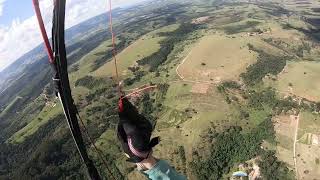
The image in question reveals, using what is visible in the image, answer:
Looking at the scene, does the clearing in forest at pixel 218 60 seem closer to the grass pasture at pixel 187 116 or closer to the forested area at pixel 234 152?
the grass pasture at pixel 187 116

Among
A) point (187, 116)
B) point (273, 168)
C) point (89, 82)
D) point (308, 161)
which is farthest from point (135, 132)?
point (89, 82)

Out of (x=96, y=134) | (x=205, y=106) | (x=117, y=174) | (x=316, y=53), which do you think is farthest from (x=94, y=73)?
(x=316, y=53)

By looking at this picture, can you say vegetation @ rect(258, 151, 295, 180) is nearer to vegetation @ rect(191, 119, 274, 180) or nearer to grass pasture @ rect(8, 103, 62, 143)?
vegetation @ rect(191, 119, 274, 180)

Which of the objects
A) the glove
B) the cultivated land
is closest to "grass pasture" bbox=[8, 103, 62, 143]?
the cultivated land

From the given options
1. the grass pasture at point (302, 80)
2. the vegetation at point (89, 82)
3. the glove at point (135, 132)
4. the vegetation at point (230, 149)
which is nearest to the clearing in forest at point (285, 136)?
the vegetation at point (230, 149)

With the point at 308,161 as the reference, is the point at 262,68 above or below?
below

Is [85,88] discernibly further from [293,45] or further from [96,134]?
[293,45]

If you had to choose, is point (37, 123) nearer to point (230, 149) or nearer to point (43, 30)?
point (230, 149)
